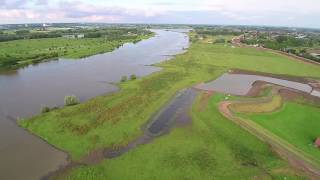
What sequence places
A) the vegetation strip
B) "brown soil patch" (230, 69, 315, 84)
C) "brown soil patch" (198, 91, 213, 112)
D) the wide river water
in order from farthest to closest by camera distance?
"brown soil patch" (230, 69, 315, 84) → "brown soil patch" (198, 91, 213, 112) → the wide river water → the vegetation strip

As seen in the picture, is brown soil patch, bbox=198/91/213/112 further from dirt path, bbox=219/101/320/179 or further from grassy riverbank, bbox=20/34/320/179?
dirt path, bbox=219/101/320/179

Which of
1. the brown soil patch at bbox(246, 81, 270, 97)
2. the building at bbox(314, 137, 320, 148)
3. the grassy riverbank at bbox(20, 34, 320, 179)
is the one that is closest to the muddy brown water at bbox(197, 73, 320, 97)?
the brown soil patch at bbox(246, 81, 270, 97)

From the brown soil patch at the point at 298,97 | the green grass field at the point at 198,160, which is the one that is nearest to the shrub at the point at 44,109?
the green grass field at the point at 198,160

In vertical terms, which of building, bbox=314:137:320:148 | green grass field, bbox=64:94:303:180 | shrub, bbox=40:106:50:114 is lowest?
green grass field, bbox=64:94:303:180

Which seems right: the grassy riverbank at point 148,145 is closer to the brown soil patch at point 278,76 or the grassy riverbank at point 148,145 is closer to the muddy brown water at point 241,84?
the muddy brown water at point 241,84

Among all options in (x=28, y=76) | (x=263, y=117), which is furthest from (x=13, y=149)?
(x=28, y=76)

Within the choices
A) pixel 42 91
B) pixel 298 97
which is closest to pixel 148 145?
pixel 42 91

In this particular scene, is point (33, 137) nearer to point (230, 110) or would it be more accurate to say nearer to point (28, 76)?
point (230, 110)
